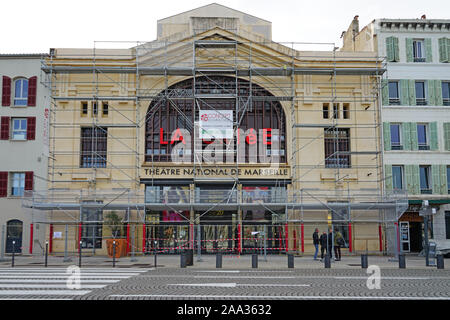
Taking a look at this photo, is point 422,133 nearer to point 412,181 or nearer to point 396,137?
point 396,137

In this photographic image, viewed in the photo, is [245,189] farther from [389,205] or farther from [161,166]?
[389,205]

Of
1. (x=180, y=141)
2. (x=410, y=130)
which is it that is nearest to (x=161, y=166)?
(x=180, y=141)

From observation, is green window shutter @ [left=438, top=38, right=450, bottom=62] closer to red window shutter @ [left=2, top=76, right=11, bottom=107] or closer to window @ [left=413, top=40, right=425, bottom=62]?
window @ [left=413, top=40, right=425, bottom=62]

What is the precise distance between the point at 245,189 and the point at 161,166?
4.85m

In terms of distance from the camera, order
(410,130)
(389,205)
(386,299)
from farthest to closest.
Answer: (410,130) → (389,205) → (386,299)

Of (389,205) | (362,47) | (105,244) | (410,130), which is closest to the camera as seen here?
(389,205)

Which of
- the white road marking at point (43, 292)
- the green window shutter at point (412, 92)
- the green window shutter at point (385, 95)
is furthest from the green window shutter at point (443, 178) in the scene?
the white road marking at point (43, 292)

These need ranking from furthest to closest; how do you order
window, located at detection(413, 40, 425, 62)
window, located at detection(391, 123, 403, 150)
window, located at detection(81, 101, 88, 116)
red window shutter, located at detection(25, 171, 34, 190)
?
window, located at detection(413, 40, 425, 62) < window, located at detection(391, 123, 403, 150) < window, located at detection(81, 101, 88, 116) < red window shutter, located at detection(25, 171, 34, 190)

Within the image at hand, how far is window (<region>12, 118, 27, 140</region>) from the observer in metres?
29.4

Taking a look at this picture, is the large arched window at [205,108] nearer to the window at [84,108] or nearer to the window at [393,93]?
the window at [84,108]

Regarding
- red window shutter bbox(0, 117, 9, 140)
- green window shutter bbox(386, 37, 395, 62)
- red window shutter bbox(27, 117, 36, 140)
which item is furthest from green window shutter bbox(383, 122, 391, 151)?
red window shutter bbox(0, 117, 9, 140)

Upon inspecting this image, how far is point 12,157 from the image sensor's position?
29.1 m

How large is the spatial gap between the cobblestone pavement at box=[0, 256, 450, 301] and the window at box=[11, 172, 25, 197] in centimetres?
993
